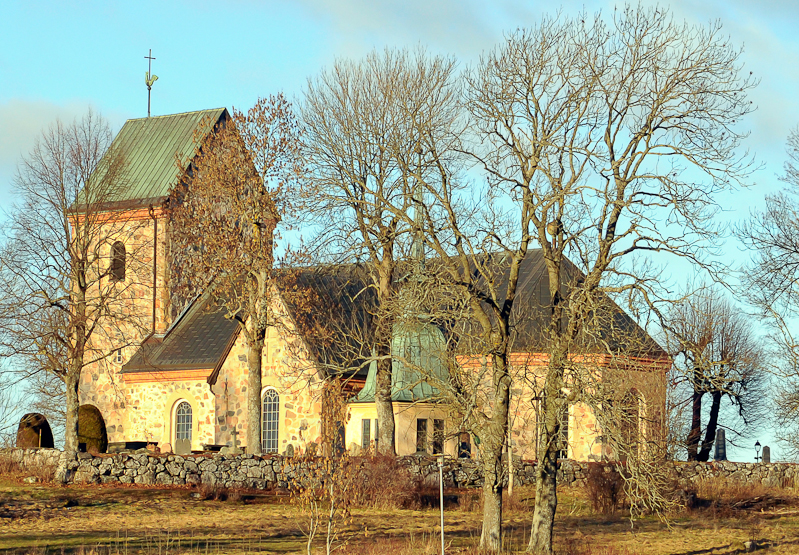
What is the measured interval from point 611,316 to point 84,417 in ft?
77.3

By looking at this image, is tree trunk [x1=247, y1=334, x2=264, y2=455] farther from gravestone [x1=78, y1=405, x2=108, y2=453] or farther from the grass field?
gravestone [x1=78, y1=405, x2=108, y2=453]

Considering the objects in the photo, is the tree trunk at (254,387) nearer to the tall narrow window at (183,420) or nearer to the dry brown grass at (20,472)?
the dry brown grass at (20,472)

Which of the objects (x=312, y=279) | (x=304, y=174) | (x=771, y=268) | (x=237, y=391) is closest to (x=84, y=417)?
(x=237, y=391)

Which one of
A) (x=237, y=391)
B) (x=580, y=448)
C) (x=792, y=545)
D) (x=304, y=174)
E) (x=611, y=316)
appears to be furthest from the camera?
(x=237, y=391)

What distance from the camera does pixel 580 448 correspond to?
105 feet

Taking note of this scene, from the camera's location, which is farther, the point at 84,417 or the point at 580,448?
the point at 84,417

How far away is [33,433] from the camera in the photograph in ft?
106

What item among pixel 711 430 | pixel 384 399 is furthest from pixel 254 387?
pixel 711 430

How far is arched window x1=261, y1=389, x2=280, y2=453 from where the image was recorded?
33.8 meters

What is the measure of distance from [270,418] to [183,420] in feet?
13.8

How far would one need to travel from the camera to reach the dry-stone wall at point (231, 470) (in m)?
26.1

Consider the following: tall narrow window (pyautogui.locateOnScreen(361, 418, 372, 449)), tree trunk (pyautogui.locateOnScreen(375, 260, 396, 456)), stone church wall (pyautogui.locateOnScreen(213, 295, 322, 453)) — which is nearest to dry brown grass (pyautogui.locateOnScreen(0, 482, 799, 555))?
tree trunk (pyautogui.locateOnScreen(375, 260, 396, 456))

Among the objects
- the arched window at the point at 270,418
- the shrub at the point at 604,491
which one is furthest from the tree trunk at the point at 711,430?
the arched window at the point at 270,418

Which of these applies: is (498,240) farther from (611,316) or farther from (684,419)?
(684,419)
